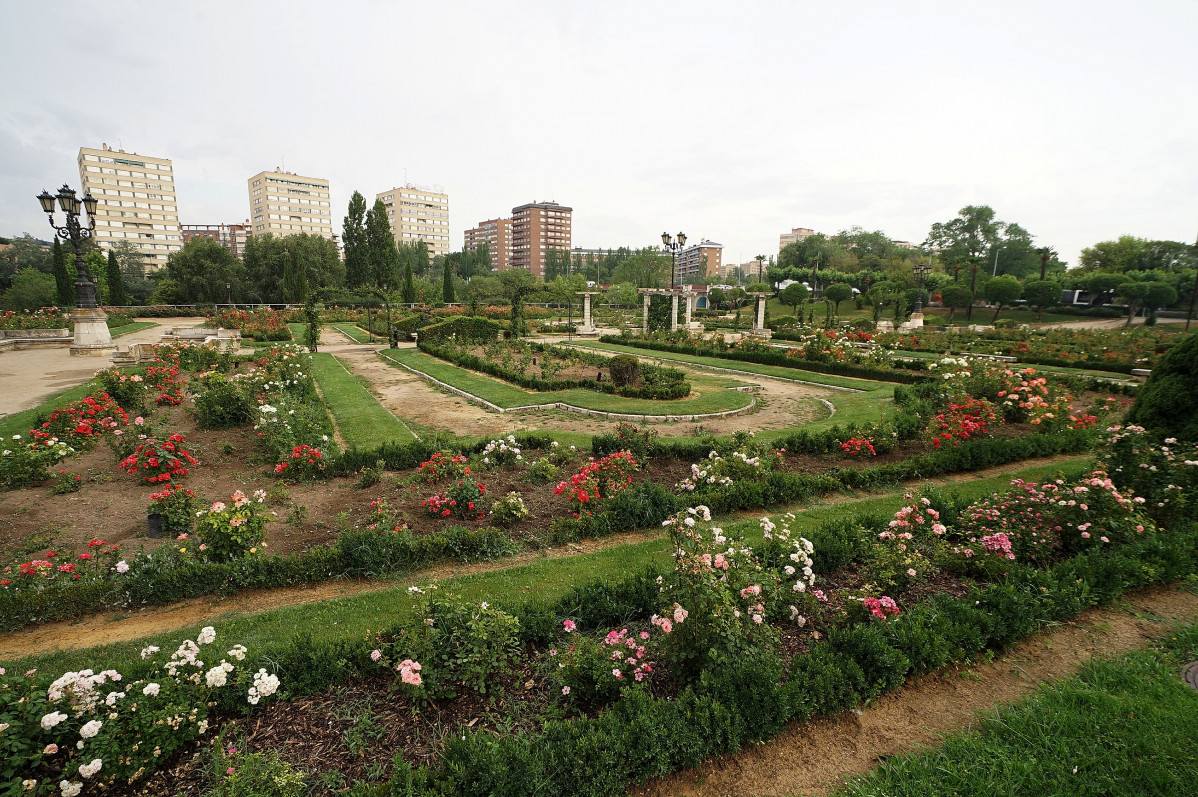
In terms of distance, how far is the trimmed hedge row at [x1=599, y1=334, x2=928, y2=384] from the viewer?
15758mm

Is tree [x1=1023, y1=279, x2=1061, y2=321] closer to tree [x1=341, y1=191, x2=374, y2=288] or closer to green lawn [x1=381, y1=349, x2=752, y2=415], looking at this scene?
green lawn [x1=381, y1=349, x2=752, y2=415]

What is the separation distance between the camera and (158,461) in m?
6.43

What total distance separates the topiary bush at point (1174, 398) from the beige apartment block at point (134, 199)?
94.9 meters

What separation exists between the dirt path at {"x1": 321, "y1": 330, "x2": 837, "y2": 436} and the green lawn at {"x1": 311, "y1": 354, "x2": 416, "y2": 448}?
0.41m

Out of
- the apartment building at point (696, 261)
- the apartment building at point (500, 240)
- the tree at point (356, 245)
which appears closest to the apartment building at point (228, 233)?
the apartment building at point (500, 240)

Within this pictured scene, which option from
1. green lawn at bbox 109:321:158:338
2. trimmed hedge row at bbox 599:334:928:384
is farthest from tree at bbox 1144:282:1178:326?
green lawn at bbox 109:321:158:338

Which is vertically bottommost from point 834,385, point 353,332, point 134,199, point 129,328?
point 834,385

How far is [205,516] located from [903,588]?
616cm

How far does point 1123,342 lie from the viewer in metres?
17.9

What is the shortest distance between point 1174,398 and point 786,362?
12259mm

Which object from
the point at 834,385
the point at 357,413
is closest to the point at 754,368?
the point at 834,385

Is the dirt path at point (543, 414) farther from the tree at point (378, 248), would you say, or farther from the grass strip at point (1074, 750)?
the tree at point (378, 248)

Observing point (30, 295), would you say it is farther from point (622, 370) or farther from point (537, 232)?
point (537, 232)

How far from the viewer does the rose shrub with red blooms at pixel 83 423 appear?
7043 mm
